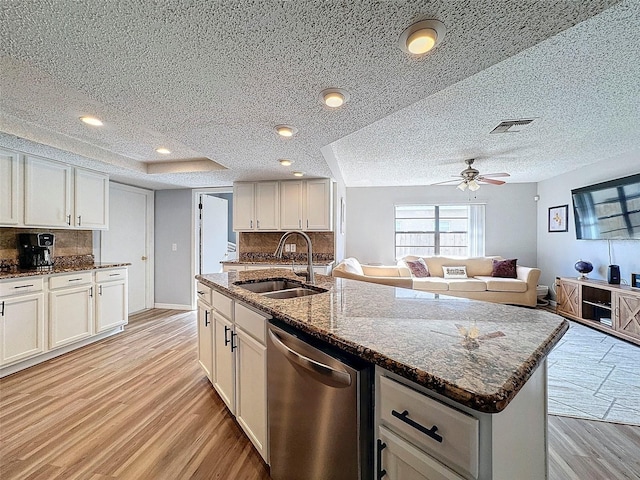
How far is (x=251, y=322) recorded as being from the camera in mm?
1595

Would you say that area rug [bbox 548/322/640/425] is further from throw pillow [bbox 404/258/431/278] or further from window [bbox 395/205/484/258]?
window [bbox 395/205/484/258]

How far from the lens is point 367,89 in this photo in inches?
65.2

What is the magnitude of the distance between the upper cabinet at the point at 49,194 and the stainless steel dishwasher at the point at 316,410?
324 cm

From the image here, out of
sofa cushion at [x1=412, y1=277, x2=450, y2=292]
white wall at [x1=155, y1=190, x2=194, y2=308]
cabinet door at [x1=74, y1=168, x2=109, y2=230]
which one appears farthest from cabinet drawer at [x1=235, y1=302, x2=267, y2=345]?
sofa cushion at [x1=412, y1=277, x2=450, y2=292]

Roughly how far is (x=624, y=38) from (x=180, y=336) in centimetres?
469

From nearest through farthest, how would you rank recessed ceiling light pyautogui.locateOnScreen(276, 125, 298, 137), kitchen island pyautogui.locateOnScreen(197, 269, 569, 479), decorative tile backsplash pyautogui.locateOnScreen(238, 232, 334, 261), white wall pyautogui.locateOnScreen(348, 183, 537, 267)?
kitchen island pyautogui.locateOnScreen(197, 269, 569, 479) < recessed ceiling light pyautogui.locateOnScreen(276, 125, 298, 137) < decorative tile backsplash pyautogui.locateOnScreen(238, 232, 334, 261) < white wall pyautogui.locateOnScreen(348, 183, 537, 267)

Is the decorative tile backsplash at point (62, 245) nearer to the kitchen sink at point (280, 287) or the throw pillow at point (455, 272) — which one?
the kitchen sink at point (280, 287)

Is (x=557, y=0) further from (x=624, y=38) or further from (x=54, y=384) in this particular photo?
(x=54, y=384)

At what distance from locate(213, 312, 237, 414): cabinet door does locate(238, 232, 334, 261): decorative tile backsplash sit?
250 cm

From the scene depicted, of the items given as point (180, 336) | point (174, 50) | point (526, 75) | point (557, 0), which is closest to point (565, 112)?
point (526, 75)

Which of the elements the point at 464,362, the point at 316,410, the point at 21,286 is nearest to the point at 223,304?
the point at 316,410

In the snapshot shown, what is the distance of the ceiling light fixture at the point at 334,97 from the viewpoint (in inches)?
65.7

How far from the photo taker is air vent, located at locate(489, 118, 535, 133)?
9.12 feet

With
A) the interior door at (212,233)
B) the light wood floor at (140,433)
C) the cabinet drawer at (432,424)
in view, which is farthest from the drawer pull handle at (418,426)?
the interior door at (212,233)
